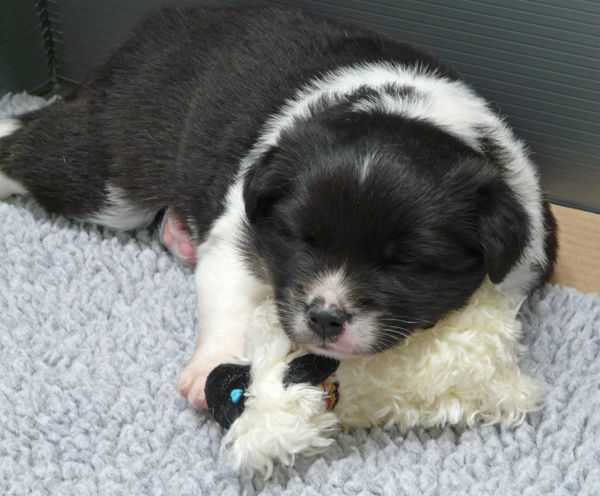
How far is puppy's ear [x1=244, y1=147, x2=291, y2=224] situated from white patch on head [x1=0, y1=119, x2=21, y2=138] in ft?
5.13

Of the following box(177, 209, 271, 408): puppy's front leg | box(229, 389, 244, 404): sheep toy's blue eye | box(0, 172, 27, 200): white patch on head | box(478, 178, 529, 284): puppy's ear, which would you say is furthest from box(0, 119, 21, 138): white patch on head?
box(478, 178, 529, 284): puppy's ear

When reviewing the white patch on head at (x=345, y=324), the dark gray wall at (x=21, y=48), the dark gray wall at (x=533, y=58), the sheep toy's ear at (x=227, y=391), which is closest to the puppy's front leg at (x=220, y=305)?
the sheep toy's ear at (x=227, y=391)

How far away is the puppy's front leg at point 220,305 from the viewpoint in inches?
105

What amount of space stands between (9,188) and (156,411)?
149cm

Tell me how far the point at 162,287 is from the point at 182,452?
2.92 feet

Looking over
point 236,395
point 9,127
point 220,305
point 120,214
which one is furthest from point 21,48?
point 236,395

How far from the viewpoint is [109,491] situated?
2.37 metres

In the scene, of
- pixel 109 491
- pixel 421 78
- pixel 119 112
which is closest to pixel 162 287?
pixel 119 112

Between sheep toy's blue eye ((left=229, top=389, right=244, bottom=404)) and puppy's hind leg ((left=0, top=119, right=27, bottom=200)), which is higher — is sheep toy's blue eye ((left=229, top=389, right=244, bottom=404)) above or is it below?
above

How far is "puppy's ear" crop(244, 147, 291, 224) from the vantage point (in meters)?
2.42

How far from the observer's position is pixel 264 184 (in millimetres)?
2412

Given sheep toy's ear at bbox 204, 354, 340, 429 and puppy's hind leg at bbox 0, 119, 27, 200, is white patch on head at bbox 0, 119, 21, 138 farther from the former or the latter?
sheep toy's ear at bbox 204, 354, 340, 429

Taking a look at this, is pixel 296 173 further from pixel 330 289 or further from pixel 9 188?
pixel 9 188

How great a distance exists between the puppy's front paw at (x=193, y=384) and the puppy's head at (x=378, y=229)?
41cm
